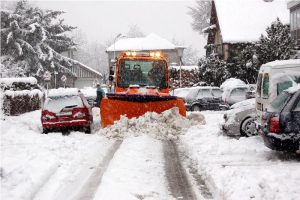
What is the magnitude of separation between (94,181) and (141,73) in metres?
10.7

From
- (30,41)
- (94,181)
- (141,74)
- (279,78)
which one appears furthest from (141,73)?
(30,41)

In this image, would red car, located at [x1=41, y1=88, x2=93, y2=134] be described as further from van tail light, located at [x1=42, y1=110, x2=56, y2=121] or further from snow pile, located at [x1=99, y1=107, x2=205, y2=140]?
snow pile, located at [x1=99, y1=107, x2=205, y2=140]

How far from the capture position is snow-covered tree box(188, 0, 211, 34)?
77.1 m

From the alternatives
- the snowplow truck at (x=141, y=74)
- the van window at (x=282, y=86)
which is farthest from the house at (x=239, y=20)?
the van window at (x=282, y=86)

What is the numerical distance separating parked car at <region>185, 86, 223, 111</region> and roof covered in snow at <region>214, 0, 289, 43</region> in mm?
19419

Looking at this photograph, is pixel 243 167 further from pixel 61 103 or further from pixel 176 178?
pixel 61 103

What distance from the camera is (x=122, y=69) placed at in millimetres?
19641

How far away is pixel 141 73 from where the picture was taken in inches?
770

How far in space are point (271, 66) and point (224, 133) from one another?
368 cm

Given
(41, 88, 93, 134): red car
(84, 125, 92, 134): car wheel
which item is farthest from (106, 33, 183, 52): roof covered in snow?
(84, 125, 92, 134): car wheel

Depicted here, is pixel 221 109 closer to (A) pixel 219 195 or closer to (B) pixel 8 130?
(B) pixel 8 130

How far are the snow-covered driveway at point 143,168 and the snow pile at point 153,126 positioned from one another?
2.09ft

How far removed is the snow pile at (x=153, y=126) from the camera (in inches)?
642

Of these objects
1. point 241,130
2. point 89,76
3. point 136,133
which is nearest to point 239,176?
point 241,130
